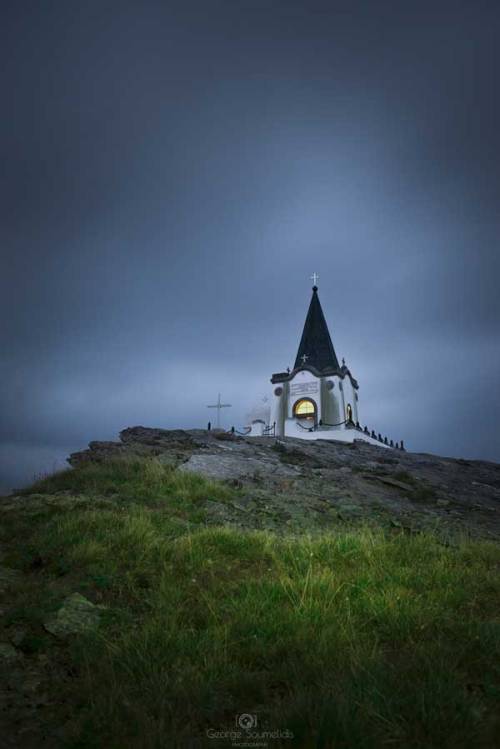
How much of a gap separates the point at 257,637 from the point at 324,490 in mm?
8525

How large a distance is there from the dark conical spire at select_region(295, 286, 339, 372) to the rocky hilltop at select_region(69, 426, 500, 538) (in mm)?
30334

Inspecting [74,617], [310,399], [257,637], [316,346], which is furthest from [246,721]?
[316,346]

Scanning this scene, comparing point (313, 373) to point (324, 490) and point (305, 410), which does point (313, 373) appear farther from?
point (324, 490)

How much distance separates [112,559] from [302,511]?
5.02m

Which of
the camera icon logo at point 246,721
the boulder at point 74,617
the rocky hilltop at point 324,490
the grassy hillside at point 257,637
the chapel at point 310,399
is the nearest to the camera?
the grassy hillside at point 257,637

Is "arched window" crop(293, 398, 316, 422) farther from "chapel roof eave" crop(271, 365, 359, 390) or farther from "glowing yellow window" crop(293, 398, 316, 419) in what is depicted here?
"chapel roof eave" crop(271, 365, 359, 390)

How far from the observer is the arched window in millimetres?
48156

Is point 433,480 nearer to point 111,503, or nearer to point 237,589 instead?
point 111,503

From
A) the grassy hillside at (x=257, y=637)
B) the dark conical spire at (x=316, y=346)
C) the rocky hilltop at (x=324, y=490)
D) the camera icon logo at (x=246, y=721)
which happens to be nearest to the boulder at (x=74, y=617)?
the grassy hillside at (x=257, y=637)

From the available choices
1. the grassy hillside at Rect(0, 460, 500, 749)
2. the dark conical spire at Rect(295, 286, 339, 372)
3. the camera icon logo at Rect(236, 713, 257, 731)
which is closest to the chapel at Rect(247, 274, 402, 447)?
the dark conical spire at Rect(295, 286, 339, 372)

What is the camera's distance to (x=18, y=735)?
3096 millimetres

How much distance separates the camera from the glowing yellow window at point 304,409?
4825 cm

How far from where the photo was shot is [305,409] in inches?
1909

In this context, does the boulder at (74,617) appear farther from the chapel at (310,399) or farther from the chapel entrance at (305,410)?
the chapel entrance at (305,410)
